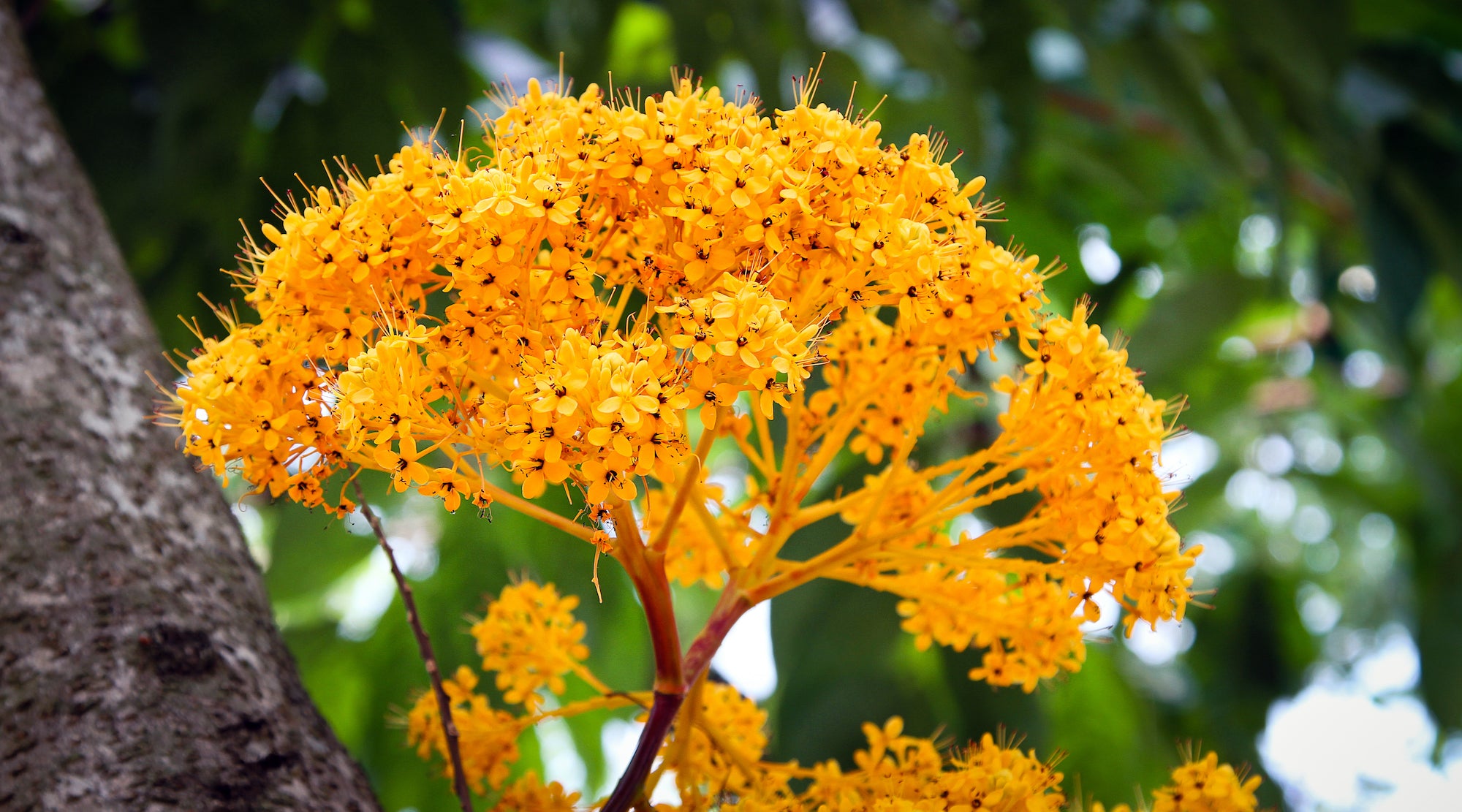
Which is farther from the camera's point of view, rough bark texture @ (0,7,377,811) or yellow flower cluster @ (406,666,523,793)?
yellow flower cluster @ (406,666,523,793)

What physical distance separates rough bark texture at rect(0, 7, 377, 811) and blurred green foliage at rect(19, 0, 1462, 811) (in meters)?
0.49

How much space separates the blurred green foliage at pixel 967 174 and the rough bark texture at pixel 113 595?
49cm

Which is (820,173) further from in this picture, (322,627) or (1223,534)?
(1223,534)

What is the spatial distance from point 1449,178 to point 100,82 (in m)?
3.90

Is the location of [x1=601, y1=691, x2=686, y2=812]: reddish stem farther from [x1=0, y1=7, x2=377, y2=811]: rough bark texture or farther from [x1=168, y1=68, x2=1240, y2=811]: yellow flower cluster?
[x1=0, y1=7, x2=377, y2=811]: rough bark texture

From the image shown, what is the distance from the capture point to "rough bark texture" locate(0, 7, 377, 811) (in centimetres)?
100

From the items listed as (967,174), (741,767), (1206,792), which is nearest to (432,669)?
(741,767)

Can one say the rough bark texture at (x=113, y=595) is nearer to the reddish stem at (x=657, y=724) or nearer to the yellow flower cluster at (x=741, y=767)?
the yellow flower cluster at (x=741, y=767)

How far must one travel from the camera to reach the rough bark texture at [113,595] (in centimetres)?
100

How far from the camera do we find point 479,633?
1.16m

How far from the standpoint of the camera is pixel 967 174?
8.25ft

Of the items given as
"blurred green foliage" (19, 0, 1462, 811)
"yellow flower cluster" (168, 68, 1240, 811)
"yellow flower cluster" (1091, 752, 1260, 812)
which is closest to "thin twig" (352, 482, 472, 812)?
"yellow flower cluster" (168, 68, 1240, 811)

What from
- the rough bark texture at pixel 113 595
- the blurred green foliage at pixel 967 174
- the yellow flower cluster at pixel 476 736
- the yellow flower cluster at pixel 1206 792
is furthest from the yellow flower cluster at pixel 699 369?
the blurred green foliage at pixel 967 174

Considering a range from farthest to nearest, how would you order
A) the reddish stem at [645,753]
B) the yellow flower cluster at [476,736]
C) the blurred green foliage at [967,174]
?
the blurred green foliage at [967,174] < the yellow flower cluster at [476,736] < the reddish stem at [645,753]
